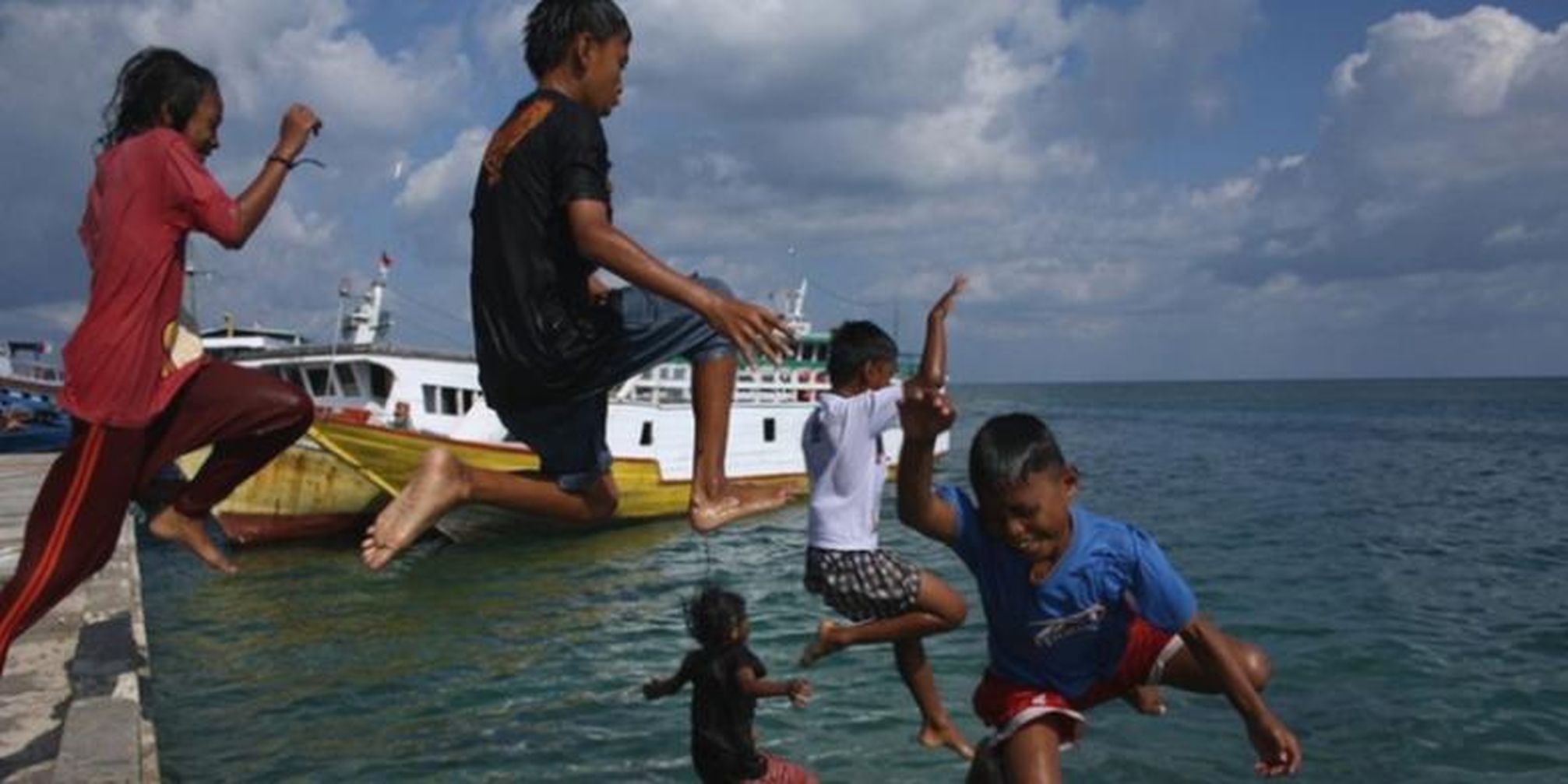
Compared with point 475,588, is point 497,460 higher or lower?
higher

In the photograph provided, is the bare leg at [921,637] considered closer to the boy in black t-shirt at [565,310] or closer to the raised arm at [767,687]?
the raised arm at [767,687]

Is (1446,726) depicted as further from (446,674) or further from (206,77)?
(206,77)

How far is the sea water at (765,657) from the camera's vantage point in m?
9.78

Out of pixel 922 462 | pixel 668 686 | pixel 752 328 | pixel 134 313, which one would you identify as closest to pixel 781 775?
pixel 668 686

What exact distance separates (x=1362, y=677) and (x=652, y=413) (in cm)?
1593

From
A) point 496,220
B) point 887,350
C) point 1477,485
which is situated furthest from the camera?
point 1477,485

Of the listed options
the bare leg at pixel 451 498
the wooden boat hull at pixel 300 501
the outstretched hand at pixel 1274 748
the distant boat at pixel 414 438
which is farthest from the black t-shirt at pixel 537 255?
the wooden boat hull at pixel 300 501

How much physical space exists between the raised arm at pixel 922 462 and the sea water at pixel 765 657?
17.1 feet

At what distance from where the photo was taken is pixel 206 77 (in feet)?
14.6

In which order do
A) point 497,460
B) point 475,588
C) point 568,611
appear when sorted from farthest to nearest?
point 497,460
point 475,588
point 568,611

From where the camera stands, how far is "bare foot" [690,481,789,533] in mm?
4398

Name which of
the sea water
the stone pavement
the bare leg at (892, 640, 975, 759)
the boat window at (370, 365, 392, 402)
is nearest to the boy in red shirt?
the stone pavement

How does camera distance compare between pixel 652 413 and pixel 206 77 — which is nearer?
pixel 206 77

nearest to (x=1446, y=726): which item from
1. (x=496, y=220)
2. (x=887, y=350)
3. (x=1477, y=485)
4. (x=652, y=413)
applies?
(x=887, y=350)
